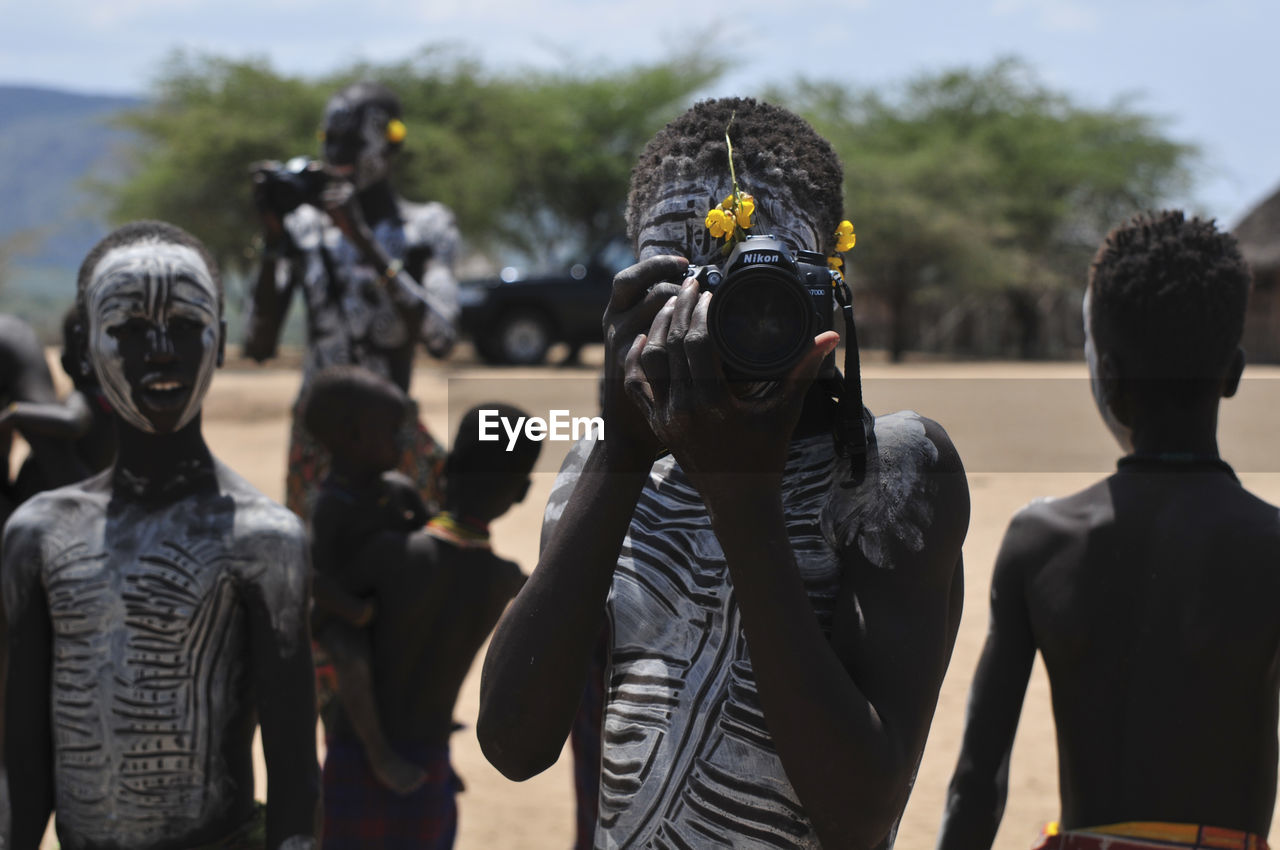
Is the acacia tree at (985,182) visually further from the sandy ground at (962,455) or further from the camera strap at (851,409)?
the camera strap at (851,409)

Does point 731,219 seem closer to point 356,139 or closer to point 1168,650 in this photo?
point 1168,650

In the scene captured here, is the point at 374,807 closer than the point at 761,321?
No

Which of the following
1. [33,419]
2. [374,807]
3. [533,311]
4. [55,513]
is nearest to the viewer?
[55,513]

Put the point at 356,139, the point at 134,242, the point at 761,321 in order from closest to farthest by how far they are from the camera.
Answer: the point at 761,321
the point at 134,242
the point at 356,139

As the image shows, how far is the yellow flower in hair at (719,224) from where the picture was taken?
147cm

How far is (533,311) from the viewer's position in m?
19.0

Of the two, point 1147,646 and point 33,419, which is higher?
point 33,419

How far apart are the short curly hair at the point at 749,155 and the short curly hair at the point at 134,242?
114cm

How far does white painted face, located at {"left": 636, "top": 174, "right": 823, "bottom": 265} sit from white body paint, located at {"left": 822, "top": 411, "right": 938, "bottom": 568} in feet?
0.85

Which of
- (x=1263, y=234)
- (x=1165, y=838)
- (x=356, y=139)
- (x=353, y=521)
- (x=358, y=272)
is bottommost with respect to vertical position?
(x=1165, y=838)

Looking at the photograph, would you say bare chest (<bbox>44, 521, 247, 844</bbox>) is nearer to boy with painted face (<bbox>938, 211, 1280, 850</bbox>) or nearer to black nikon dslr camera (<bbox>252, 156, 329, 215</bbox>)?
boy with painted face (<bbox>938, 211, 1280, 850</bbox>)

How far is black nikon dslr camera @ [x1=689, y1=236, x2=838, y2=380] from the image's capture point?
1.27m

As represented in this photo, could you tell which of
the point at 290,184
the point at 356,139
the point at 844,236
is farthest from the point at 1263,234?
the point at 844,236

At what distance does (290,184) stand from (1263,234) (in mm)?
28556
